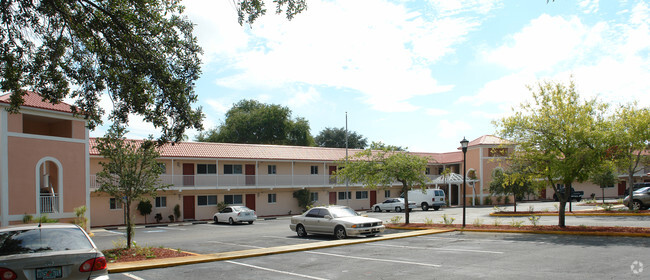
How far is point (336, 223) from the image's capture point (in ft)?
61.6

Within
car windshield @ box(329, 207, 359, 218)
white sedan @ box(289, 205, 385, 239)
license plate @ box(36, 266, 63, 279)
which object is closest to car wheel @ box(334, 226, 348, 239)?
white sedan @ box(289, 205, 385, 239)

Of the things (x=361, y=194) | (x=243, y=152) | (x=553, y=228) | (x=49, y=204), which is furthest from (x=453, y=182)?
(x=49, y=204)

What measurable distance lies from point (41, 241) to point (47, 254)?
505 millimetres

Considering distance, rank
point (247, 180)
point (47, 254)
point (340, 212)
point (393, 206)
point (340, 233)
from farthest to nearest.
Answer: point (393, 206)
point (247, 180)
point (340, 212)
point (340, 233)
point (47, 254)

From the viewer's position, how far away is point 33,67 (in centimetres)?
1212

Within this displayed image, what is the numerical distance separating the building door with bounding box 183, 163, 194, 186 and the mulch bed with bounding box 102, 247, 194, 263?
20.8m

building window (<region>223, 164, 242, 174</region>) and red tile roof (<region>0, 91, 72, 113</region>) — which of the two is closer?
red tile roof (<region>0, 91, 72, 113</region>)

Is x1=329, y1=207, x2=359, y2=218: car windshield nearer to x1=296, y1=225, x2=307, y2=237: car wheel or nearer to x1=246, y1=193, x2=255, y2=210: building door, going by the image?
x1=296, y1=225, x2=307, y2=237: car wheel

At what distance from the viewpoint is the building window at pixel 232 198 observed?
3806 centimetres

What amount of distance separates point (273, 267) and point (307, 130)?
57679 mm

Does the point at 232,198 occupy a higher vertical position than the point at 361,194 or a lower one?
higher

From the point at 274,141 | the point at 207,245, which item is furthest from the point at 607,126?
the point at 274,141

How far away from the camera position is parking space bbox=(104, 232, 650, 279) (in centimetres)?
1013

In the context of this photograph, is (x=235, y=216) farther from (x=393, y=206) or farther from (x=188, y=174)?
(x=393, y=206)
